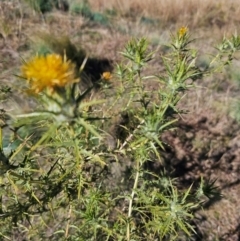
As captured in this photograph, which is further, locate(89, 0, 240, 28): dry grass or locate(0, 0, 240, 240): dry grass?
locate(89, 0, 240, 28): dry grass

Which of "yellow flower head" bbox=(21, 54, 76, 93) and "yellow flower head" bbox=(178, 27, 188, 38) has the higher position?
"yellow flower head" bbox=(21, 54, 76, 93)

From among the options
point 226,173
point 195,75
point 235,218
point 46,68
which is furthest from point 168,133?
point 46,68

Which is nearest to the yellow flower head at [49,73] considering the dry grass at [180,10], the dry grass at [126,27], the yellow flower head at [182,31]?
the yellow flower head at [182,31]

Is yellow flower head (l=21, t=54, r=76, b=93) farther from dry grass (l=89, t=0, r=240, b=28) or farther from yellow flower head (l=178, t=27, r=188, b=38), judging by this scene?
dry grass (l=89, t=0, r=240, b=28)

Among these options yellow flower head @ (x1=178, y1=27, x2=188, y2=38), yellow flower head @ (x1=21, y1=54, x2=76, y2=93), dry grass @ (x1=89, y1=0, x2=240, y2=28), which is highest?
yellow flower head @ (x1=21, y1=54, x2=76, y2=93)

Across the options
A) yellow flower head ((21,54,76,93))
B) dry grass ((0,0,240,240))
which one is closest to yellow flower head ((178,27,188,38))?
yellow flower head ((21,54,76,93))

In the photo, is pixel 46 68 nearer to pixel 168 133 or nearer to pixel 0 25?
pixel 168 133

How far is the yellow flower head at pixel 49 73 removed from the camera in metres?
0.92

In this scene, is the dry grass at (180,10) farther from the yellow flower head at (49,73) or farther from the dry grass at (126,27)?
the yellow flower head at (49,73)

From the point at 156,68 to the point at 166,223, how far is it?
9.49ft

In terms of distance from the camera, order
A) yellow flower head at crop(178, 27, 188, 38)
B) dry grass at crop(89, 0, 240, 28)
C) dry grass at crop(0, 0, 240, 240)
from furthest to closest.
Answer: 1. dry grass at crop(89, 0, 240, 28)
2. dry grass at crop(0, 0, 240, 240)
3. yellow flower head at crop(178, 27, 188, 38)

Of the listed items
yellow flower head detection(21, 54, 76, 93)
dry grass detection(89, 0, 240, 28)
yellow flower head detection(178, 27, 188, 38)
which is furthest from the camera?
dry grass detection(89, 0, 240, 28)

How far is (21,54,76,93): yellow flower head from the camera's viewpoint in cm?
92

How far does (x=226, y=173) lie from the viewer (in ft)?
10.8
